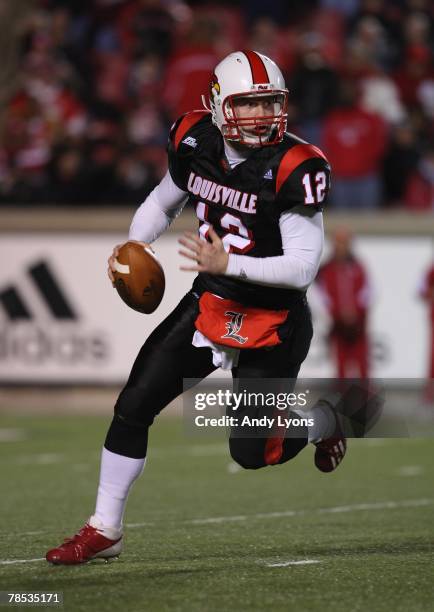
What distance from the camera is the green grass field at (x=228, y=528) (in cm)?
441

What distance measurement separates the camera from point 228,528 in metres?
6.12

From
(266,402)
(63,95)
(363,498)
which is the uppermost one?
(63,95)

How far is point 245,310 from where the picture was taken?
5.11 m

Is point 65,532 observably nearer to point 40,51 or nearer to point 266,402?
point 266,402

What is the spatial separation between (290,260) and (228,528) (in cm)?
177

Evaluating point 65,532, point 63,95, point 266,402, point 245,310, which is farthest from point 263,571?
point 63,95

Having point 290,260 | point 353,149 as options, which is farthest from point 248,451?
point 353,149

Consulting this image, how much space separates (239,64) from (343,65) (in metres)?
8.03

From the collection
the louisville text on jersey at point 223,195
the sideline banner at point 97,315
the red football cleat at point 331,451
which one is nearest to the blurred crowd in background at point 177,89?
the sideline banner at point 97,315

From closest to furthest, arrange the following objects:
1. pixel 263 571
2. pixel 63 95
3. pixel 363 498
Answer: pixel 263 571 → pixel 363 498 → pixel 63 95

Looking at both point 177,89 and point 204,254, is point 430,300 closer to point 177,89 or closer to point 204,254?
point 177,89

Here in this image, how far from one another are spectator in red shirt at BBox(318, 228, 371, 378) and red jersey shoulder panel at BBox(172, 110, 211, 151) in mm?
6007

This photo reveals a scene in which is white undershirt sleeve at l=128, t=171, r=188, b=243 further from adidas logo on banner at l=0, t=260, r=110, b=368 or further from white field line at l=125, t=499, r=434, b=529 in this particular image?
adidas logo on banner at l=0, t=260, r=110, b=368

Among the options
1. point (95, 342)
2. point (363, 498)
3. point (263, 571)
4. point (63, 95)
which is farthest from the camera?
point (63, 95)
